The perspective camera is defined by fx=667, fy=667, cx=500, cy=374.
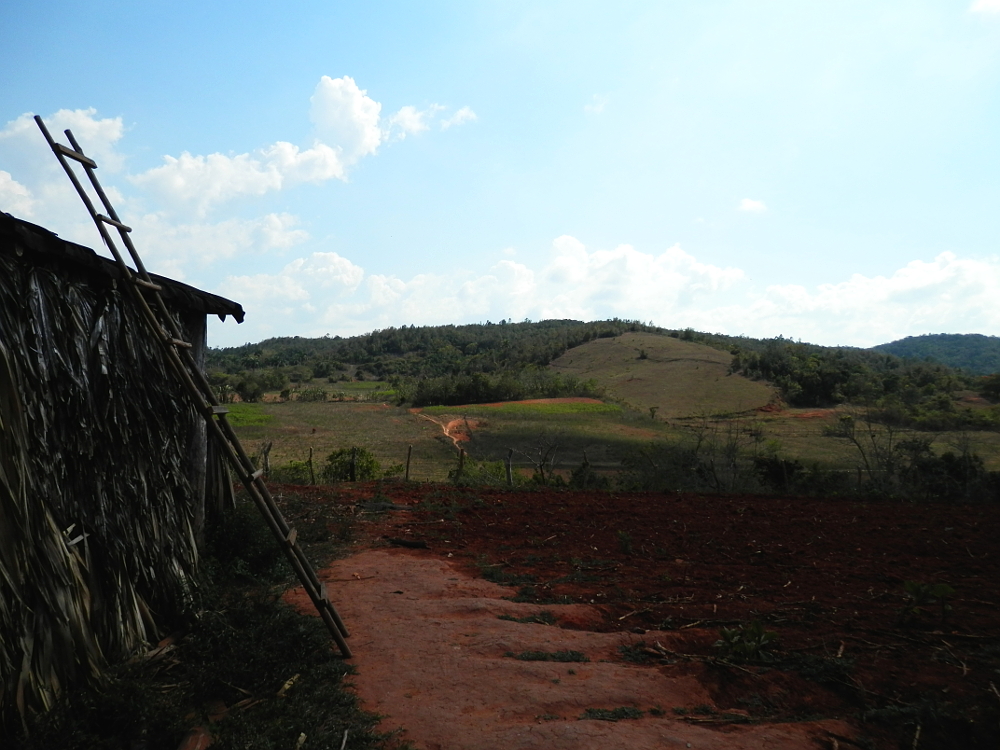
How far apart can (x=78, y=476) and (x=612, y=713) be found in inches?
145

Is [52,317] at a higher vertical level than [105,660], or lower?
higher

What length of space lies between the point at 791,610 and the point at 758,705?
1.96 metres

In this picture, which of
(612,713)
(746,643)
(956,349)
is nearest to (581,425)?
(746,643)

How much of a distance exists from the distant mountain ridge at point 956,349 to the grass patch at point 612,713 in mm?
82550

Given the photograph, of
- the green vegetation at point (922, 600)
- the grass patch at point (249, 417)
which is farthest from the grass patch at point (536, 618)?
the grass patch at point (249, 417)

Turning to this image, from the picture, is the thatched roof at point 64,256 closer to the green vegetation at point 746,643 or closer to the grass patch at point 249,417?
the green vegetation at point 746,643

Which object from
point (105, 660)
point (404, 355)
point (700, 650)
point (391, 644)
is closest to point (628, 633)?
point (700, 650)

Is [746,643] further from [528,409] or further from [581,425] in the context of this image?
[528,409]

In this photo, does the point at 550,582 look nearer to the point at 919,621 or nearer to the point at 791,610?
the point at 791,610

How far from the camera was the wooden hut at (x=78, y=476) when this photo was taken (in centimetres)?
360

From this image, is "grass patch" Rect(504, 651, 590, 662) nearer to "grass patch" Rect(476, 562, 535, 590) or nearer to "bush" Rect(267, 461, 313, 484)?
"grass patch" Rect(476, 562, 535, 590)

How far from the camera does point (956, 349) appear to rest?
9631cm

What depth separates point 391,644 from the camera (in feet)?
17.4

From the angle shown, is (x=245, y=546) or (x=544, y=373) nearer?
(x=245, y=546)
